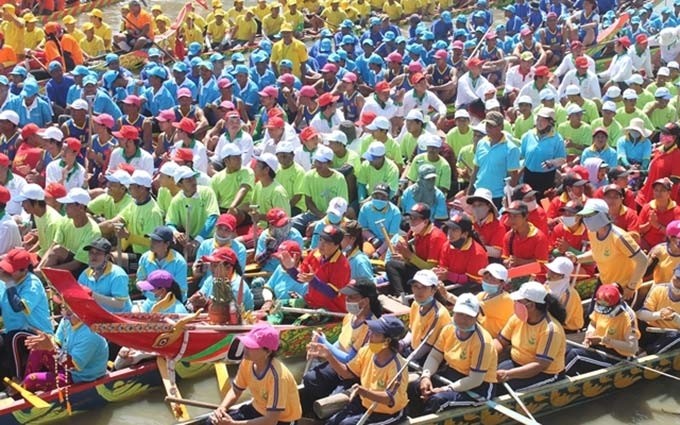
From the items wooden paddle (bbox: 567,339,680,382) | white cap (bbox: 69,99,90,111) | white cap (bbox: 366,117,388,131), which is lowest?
wooden paddle (bbox: 567,339,680,382)

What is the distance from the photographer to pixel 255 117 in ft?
54.0

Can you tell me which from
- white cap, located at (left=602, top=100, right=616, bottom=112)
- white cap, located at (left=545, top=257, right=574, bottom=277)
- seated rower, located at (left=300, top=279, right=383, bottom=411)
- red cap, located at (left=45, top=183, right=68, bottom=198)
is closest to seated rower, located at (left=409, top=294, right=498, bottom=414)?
seated rower, located at (left=300, top=279, right=383, bottom=411)

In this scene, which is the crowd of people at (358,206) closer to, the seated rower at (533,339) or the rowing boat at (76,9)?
the seated rower at (533,339)

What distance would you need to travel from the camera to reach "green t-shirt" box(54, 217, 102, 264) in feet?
36.3

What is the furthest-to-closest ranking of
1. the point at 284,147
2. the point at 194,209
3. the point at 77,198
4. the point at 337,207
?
the point at 284,147
the point at 194,209
the point at 337,207
the point at 77,198

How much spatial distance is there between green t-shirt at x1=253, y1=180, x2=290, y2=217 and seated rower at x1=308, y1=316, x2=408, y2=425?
11.4 feet

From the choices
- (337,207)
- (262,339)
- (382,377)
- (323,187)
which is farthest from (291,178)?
(262,339)

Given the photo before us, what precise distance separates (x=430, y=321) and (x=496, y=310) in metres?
0.85

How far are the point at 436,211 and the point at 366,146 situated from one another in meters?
1.92

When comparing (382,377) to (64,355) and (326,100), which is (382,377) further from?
(326,100)

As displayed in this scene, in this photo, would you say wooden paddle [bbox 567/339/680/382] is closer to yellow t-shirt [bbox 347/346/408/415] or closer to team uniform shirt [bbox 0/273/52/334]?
yellow t-shirt [bbox 347/346/408/415]

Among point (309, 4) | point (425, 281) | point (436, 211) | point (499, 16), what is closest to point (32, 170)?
point (436, 211)

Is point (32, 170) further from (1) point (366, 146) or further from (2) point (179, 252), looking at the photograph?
(1) point (366, 146)

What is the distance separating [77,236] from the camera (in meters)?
11.1
